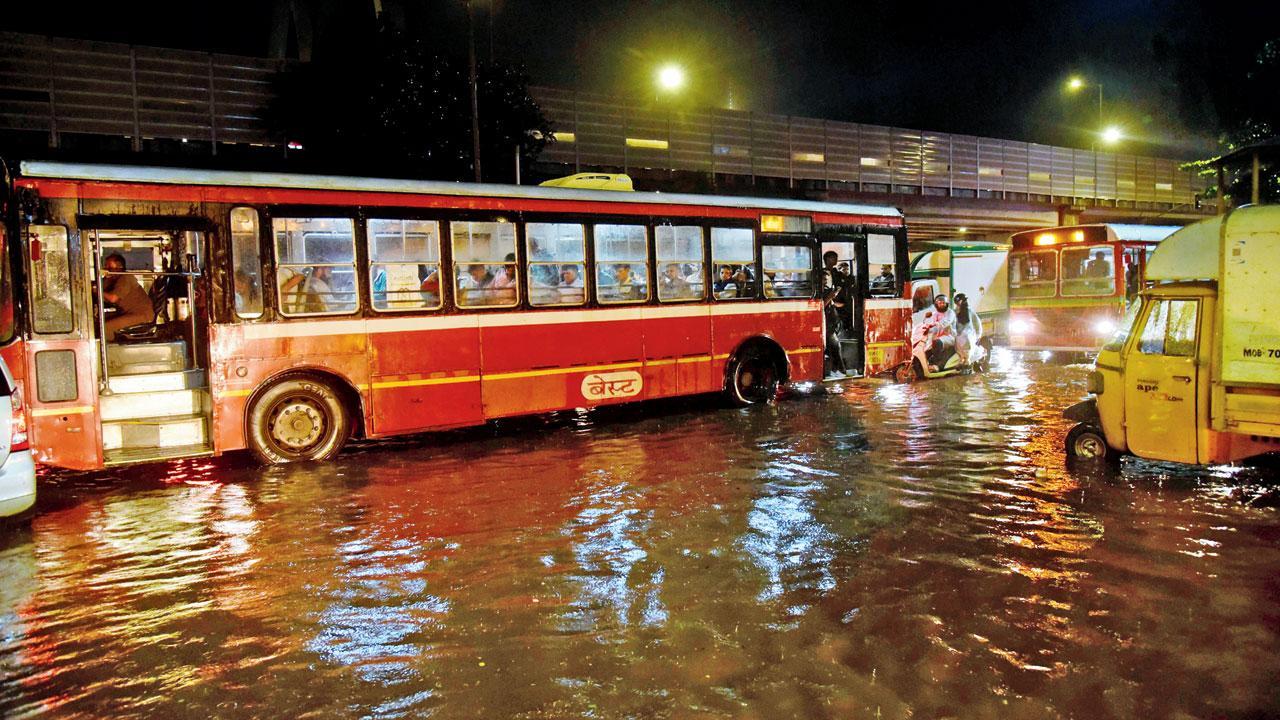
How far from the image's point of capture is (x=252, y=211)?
29.3 feet

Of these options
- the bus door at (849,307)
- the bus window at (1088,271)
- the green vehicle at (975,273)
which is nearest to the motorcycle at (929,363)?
the bus door at (849,307)

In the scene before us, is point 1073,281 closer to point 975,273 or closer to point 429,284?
point 975,273

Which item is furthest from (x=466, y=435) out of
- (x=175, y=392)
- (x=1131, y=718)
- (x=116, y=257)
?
(x=1131, y=718)

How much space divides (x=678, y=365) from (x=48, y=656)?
876cm

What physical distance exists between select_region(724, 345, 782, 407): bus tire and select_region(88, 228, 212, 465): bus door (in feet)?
24.3

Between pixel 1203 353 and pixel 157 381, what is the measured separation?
1038 cm

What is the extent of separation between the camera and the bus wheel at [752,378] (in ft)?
42.6

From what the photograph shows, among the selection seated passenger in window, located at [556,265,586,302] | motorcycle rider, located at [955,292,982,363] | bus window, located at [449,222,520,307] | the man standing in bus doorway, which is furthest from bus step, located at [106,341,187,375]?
motorcycle rider, located at [955,292,982,363]

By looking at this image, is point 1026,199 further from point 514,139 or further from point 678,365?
point 678,365

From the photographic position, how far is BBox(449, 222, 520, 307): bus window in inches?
402

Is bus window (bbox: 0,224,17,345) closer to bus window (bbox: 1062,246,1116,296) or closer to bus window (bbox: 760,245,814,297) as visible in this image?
bus window (bbox: 760,245,814,297)

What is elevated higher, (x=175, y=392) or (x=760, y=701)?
(x=175, y=392)

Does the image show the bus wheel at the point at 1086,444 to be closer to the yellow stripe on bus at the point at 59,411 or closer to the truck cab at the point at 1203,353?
the truck cab at the point at 1203,353

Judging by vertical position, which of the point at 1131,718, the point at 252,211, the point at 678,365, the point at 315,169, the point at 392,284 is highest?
the point at 315,169
